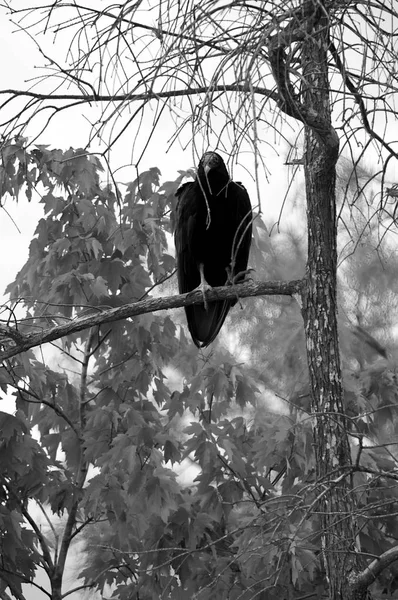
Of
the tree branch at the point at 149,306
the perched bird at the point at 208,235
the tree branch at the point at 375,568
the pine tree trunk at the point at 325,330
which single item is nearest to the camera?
the tree branch at the point at 375,568

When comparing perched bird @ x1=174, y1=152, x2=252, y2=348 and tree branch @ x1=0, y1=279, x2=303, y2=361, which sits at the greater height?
perched bird @ x1=174, y1=152, x2=252, y2=348

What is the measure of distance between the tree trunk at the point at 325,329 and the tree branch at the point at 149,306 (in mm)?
106

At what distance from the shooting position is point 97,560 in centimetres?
397

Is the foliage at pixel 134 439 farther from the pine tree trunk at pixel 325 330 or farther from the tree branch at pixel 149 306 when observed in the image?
the pine tree trunk at pixel 325 330

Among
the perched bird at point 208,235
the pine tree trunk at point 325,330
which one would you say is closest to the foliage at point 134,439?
the perched bird at point 208,235

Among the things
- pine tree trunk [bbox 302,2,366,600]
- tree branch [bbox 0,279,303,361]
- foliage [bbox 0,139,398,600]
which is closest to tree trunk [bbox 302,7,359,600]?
pine tree trunk [bbox 302,2,366,600]

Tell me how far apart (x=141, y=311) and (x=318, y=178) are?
714 mm

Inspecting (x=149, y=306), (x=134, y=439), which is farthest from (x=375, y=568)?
(x=134, y=439)

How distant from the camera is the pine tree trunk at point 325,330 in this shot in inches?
82.5

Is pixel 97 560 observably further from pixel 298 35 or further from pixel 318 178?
pixel 298 35

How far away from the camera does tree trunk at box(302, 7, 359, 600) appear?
6.88ft

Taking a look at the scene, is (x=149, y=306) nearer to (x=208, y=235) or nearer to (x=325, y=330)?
(x=325, y=330)

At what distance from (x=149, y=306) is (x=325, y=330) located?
23.0 inches

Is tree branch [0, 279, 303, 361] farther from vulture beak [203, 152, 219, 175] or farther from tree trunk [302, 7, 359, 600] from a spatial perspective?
vulture beak [203, 152, 219, 175]
